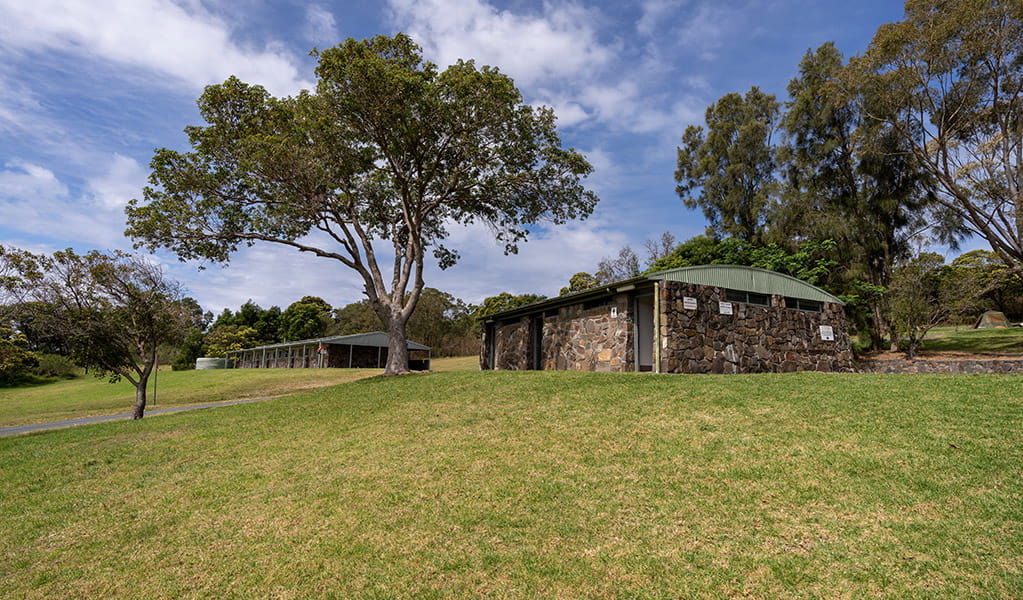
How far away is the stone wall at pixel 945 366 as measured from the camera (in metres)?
16.6

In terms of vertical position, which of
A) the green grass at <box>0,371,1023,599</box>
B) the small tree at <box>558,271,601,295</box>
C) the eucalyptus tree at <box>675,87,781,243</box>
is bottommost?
the green grass at <box>0,371,1023,599</box>

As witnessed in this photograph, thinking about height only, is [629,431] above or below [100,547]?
above

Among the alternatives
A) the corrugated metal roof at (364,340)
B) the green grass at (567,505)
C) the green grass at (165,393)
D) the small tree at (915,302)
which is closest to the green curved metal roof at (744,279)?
the green grass at (567,505)

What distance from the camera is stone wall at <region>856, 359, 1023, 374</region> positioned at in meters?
16.6

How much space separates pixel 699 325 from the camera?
1305cm

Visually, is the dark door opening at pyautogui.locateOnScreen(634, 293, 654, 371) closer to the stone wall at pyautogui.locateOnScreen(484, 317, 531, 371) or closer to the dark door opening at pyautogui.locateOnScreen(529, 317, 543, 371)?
the dark door opening at pyautogui.locateOnScreen(529, 317, 543, 371)

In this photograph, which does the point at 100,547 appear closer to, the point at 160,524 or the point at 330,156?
the point at 160,524

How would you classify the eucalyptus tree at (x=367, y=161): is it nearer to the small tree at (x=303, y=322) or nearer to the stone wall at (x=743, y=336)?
the stone wall at (x=743, y=336)

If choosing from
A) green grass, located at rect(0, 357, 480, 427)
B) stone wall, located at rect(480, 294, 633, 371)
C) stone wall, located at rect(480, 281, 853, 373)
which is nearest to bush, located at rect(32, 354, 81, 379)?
green grass, located at rect(0, 357, 480, 427)

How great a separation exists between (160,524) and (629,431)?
5.36 meters

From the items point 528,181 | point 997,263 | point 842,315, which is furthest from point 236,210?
point 997,263

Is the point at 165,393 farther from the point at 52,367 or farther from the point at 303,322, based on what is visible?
the point at 303,322

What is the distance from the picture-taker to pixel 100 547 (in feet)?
13.8

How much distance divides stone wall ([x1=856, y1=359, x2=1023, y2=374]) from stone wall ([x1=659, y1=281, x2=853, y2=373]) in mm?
3849
